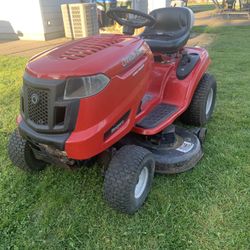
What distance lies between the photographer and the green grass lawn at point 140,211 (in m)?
2.02

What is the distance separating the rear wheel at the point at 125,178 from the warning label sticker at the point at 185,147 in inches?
19.5

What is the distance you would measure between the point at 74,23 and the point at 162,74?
20.8 ft

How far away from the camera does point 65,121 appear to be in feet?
6.08

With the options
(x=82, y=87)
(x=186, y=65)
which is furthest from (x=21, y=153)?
(x=186, y=65)

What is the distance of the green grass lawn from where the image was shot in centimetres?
202

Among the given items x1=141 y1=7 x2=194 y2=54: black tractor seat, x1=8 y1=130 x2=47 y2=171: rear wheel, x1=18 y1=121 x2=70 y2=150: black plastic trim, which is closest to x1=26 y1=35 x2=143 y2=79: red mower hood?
x1=18 y1=121 x2=70 y2=150: black plastic trim

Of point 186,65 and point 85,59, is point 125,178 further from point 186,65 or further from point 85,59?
point 186,65

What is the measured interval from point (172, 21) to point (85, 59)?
149cm

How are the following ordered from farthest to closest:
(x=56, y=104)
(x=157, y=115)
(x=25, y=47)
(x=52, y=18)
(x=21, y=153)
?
(x=52, y=18)
(x=25, y=47)
(x=157, y=115)
(x=21, y=153)
(x=56, y=104)

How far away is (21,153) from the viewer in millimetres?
2455


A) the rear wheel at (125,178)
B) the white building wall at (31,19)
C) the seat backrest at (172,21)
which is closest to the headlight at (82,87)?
the rear wheel at (125,178)

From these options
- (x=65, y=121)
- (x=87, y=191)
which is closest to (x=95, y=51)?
(x=65, y=121)

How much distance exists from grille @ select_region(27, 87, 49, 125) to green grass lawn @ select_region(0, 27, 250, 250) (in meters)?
0.71

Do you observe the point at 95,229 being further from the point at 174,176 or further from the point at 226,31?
the point at 226,31
